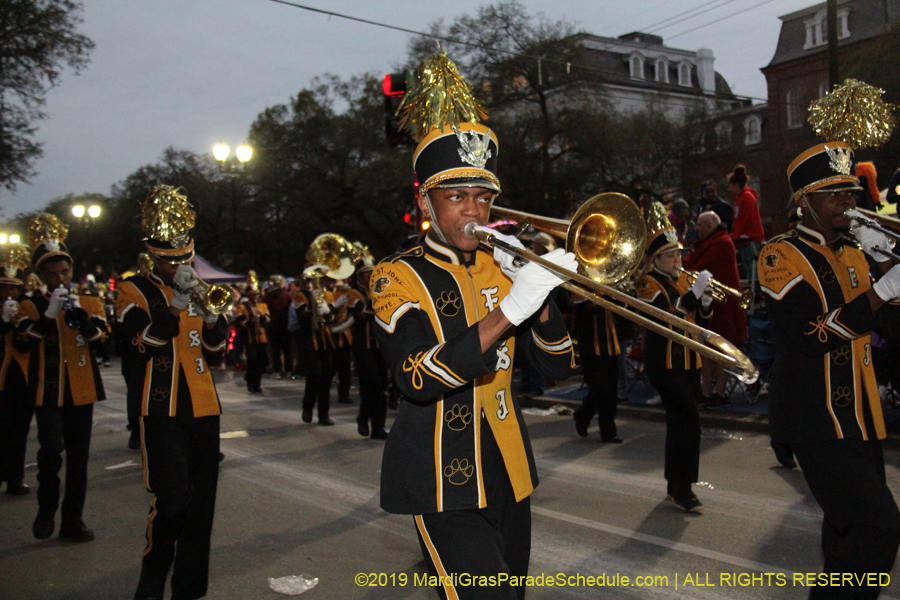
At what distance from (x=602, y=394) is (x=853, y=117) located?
5210 mm

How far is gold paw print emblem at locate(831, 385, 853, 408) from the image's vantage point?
3799 mm

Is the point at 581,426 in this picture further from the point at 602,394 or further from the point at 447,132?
the point at 447,132

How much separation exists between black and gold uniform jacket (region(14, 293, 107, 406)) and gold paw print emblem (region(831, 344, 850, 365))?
17.4ft

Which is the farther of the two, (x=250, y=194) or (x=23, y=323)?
(x=250, y=194)

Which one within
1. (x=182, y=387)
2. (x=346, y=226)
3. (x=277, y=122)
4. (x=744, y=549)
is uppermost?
(x=277, y=122)

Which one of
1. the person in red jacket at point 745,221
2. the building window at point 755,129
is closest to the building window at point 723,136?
the building window at point 755,129

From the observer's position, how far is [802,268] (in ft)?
13.3

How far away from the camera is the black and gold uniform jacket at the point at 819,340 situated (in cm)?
376

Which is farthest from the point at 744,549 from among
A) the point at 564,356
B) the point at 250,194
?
the point at 250,194

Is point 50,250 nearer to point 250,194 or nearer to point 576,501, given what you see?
point 576,501

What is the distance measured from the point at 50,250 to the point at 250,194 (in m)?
32.3

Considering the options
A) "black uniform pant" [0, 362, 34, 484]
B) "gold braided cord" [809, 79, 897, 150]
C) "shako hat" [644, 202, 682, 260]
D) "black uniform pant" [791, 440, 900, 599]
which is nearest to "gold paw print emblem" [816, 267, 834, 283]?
"black uniform pant" [791, 440, 900, 599]

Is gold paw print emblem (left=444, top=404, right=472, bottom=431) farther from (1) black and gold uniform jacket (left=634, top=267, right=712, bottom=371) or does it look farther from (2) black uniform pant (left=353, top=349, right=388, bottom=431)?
(2) black uniform pant (left=353, top=349, right=388, bottom=431)

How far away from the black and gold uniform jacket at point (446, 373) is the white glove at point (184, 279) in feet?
6.81
